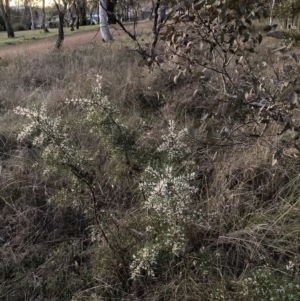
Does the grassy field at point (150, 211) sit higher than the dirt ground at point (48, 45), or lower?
lower

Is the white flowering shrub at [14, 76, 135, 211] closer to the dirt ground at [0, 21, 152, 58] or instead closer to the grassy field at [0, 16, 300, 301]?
the grassy field at [0, 16, 300, 301]

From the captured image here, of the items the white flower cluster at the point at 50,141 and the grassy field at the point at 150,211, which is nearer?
the grassy field at the point at 150,211

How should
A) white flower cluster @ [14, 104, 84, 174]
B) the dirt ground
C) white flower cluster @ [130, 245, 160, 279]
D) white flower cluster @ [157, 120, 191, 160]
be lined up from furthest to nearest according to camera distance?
the dirt ground → white flower cluster @ [157, 120, 191, 160] → white flower cluster @ [14, 104, 84, 174] → white flower cluster @ [130, 245, 160, 279]

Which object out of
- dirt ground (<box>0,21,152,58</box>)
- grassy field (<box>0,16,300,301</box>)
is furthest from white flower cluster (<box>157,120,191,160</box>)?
dirt ground (<box>0,21,152,58</box>)

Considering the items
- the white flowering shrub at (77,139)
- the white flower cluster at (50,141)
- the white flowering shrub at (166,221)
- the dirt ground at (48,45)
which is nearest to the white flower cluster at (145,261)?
the white flowering shrub at (166,221)

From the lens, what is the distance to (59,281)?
2.41 meters

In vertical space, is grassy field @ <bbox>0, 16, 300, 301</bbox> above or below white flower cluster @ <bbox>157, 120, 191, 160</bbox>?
below

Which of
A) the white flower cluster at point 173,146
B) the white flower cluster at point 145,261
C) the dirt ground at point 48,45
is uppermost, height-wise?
the dirt ground at point 48,45

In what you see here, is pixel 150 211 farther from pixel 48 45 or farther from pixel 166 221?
pixel 48 45

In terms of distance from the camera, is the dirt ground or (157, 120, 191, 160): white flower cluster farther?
the dirt ground

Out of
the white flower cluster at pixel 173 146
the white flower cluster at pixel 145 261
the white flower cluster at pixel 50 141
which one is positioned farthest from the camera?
the white flower cluster at pixel 173 146

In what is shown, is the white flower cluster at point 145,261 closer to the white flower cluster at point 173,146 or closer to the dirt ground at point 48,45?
the white flower cluster at point 173,146

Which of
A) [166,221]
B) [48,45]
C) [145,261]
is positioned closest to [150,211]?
[166,221]

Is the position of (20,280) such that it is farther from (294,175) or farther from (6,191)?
(294,175)
